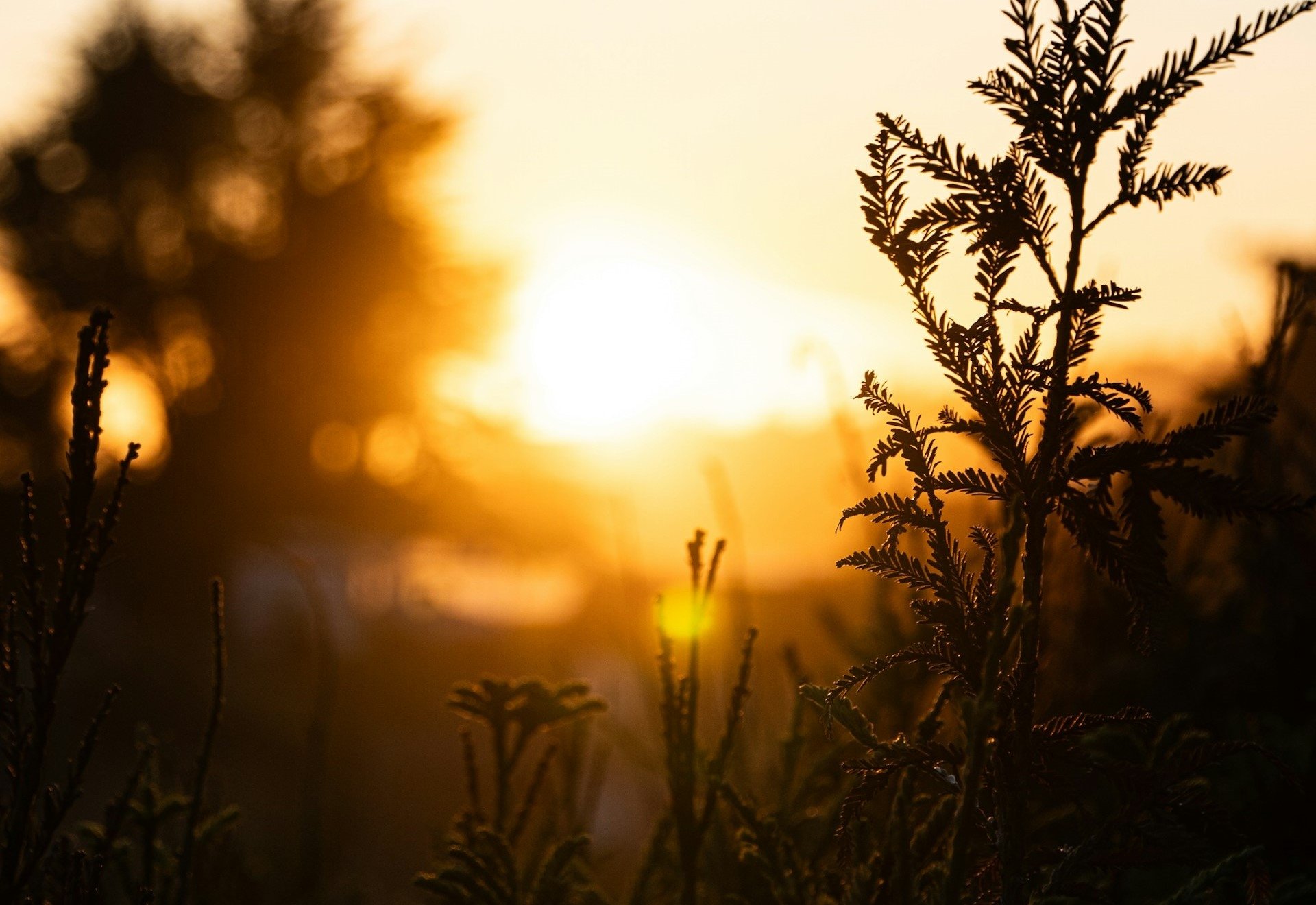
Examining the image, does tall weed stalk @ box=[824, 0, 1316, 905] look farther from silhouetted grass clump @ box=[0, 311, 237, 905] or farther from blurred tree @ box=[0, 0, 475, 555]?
blurred tree @ box=[0, 0, 475, 555]

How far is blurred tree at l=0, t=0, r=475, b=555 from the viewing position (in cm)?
2506

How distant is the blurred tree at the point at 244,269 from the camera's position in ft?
82.2

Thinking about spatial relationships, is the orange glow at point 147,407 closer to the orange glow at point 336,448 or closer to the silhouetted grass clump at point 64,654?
the orange glow at point 336,448

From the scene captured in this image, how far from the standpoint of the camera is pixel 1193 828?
4.35ft

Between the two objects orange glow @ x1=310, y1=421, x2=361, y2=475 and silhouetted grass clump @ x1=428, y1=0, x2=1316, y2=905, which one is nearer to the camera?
silhouetted grass clump @ x1=428, y1=0, x2=1316, y2=905

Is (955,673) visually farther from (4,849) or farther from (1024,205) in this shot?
(4,849)

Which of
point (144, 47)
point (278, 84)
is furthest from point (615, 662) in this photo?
point (144, 47)

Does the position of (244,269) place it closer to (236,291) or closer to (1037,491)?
(236,291)

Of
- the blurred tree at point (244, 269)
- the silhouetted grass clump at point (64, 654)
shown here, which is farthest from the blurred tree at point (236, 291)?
the silhouetted grass clump at point (64, 654)

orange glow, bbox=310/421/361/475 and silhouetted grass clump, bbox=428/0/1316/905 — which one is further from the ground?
orange glow, bbox=310/421/361/475

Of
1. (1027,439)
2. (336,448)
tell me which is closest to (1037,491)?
(1027,439)

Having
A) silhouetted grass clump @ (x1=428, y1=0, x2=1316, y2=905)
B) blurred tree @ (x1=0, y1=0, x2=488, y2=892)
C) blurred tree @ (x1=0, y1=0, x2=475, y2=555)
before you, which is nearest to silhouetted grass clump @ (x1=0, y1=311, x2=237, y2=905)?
silhouetted grass clump @ (x1=428, y1=0, x2=1316, y2=905)

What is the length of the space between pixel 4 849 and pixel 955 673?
1.36 metres

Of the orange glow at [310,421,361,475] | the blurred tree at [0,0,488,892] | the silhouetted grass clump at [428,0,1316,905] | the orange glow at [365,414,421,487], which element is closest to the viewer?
the silhouetted grass clump at [428,0,1316,905]
